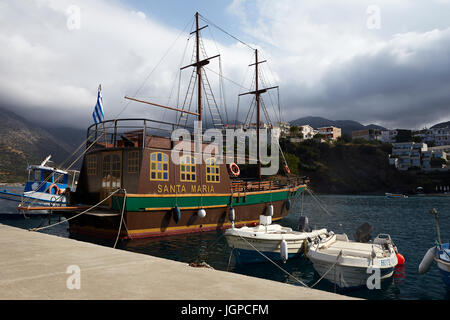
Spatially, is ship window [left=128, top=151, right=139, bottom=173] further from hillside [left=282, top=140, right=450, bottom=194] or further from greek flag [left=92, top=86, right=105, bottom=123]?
hillside [left=282, top=140, right=450, bottom=194]

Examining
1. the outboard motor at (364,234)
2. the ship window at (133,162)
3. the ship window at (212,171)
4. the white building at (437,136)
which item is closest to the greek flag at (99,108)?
the ship window at (133,162)

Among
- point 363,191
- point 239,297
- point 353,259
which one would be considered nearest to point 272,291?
point 239,297

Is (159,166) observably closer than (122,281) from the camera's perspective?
No

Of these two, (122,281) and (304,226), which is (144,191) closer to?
(304,226)

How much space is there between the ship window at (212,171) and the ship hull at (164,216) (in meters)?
1.05

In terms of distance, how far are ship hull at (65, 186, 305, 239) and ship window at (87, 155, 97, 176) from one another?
2467 millimetres

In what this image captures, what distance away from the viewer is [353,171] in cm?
9731

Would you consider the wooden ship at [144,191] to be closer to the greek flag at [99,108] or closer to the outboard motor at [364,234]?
the greek flag at [99,108]

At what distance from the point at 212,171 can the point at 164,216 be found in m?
4.38

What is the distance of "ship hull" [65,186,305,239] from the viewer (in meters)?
15.0

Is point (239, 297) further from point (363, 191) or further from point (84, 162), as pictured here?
point (363, 191)

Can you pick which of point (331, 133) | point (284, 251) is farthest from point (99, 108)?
point (331, 133)

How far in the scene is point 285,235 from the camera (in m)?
11.9

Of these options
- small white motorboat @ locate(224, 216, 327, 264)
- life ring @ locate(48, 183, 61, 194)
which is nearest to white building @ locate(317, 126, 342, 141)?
life ring @ locate(48, 183, 61, 194)
